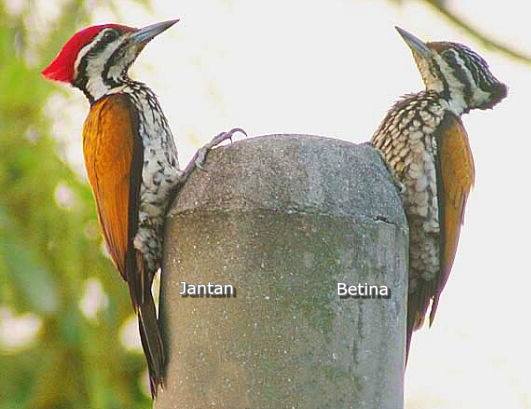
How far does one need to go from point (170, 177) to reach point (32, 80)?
84 centimetres

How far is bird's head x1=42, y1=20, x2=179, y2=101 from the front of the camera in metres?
3.11

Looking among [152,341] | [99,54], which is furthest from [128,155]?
[152,341]

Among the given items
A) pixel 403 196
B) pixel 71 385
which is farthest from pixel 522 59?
pixel 71 385

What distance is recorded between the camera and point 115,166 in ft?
9.96

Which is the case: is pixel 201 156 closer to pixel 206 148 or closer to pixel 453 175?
pixel 206 148

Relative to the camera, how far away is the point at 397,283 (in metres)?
2.72

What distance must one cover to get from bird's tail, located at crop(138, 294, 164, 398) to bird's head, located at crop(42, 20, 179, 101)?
77 centimetres

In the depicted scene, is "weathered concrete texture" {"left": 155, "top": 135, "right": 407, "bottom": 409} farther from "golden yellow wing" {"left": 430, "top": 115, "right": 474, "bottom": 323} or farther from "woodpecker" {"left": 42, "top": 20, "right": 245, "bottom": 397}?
"golden yellow wing" {"left": 430, "top": 115, "right": 474, "bottom": 323}

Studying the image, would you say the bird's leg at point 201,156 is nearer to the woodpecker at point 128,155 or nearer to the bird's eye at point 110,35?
the woodpecker at point 128,155

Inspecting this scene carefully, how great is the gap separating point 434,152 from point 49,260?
4.32 feet

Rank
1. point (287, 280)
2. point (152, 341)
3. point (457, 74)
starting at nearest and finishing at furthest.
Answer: point (287, 280) < point (152, 341) < point (457, 74)

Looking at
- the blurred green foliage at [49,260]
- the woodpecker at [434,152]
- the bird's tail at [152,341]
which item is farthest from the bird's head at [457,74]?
the blurred green foliage at [49,260]

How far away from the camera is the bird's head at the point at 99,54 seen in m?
3.11

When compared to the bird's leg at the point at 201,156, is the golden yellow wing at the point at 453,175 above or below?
below
